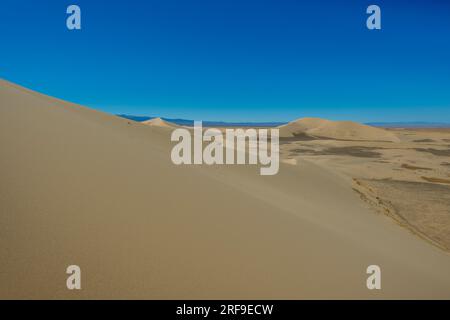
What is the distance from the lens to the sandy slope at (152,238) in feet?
6.78

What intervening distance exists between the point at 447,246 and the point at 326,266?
4.63 metres

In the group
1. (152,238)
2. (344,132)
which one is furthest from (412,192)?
(344,132)

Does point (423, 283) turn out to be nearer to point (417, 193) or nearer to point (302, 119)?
point (417, 193)

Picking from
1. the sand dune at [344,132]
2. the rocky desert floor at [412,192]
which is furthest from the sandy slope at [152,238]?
the sand dune at [344,132]

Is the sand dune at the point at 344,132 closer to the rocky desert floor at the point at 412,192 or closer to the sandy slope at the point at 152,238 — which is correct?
the rocky desert floor at the point at 412,192

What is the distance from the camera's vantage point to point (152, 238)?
102 inches

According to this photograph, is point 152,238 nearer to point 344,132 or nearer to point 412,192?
point 412,192

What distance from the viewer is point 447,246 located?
6176 millimetres

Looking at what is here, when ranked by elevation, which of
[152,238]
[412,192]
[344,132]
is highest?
[344,132]

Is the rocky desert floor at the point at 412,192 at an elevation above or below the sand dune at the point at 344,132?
below

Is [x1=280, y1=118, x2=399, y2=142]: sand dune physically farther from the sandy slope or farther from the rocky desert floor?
the sandy slope

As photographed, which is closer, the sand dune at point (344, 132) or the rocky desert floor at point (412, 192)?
the rocky desert floor at point (412, 192)

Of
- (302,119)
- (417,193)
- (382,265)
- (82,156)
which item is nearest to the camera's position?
(382,265)
